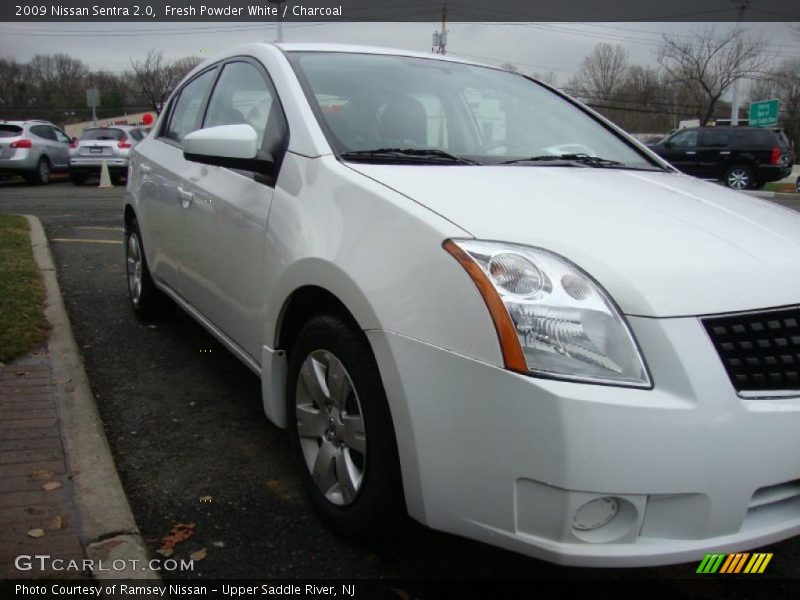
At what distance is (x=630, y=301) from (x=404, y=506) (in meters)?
0.91

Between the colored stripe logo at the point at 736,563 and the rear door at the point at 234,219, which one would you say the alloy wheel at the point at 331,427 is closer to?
the rear door at the point at 234,219

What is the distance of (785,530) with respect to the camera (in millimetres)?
1867

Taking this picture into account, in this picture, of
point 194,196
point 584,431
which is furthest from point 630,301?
point 194,196

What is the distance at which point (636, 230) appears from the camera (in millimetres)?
2043

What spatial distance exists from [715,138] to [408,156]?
811 inches

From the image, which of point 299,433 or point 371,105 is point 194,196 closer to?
point 371,105

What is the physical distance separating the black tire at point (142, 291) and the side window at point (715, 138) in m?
19.4

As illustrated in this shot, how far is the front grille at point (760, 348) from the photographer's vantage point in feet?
5.85

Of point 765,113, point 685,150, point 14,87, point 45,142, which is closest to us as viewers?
point 45,142

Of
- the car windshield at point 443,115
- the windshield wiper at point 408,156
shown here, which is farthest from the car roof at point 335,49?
the windshield wiper at point 408,156

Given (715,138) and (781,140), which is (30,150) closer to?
(715,138)

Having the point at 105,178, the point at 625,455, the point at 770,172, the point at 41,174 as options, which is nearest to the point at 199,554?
the point at 625,455

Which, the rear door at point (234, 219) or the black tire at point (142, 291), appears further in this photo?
the black tire at point (142, 291)

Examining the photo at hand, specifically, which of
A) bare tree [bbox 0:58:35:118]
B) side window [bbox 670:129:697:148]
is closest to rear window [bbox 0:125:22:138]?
side window [bbox 670:129:697:148]
